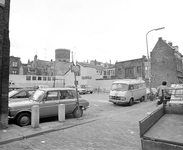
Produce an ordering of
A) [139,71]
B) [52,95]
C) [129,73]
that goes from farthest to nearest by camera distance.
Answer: [129,73]
[139,71]
[52,95]

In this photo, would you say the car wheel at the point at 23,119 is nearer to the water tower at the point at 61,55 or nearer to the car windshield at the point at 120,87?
the car windshield at the point at 120,87

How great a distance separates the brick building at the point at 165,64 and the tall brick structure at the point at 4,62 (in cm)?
3155

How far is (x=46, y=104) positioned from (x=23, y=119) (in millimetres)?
1249

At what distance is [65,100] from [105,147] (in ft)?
14.6

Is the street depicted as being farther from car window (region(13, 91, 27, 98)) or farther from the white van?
the white van

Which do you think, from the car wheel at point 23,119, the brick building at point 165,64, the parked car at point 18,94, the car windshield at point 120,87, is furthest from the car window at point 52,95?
the brick building at point 165,64

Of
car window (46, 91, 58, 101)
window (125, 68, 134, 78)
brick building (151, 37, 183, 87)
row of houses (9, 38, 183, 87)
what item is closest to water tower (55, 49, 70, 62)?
row of houses (9, 38, 183, 87)

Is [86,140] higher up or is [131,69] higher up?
[131,69]

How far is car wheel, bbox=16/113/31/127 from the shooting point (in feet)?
22.9

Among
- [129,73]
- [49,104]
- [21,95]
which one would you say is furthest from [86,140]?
[129,73]

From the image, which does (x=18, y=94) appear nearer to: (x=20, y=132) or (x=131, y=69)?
(x=20, y=132)

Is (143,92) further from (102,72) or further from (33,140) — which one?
(102,72)

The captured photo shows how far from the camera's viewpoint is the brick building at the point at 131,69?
3341 cm

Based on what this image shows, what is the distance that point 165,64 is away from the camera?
105 ft
